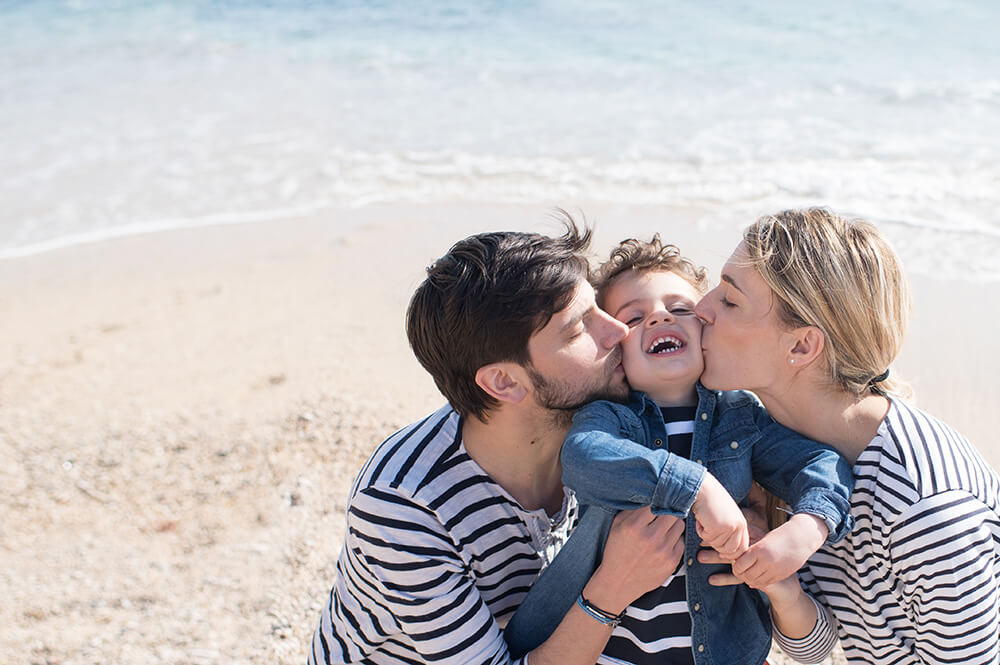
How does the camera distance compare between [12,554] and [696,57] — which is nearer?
[12,554]

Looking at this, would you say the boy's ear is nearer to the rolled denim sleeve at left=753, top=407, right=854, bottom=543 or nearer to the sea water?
the rolled denim sleeve at left=753, top=407, right=854, bottom=543

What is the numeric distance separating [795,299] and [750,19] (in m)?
12.0

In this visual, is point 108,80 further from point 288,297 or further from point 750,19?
point 750,19

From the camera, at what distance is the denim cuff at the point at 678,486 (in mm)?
2113

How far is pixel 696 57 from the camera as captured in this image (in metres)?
11.7

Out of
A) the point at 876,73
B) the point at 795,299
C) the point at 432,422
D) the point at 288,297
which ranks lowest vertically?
the point at 288,297

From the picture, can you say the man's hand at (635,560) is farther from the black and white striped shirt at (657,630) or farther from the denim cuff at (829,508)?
the denim cuff at (829,508)

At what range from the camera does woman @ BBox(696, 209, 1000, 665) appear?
2.12 meters

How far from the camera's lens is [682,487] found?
211cm

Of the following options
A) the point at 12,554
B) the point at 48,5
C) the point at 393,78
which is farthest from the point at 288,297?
the point at 48,5

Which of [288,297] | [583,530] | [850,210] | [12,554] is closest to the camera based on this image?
[583,530]

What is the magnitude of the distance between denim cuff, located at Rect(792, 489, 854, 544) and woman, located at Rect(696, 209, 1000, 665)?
0.30 ft

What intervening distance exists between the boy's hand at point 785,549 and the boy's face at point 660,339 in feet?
1.66

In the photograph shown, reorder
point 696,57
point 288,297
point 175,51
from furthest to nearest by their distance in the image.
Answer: point 175,51
point 696,57
point 288,297
